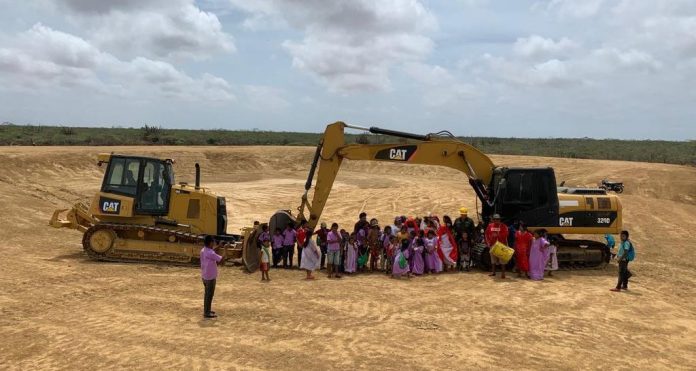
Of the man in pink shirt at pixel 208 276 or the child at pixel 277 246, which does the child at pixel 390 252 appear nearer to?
the child at pixel 277 246

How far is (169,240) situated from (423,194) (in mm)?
16548

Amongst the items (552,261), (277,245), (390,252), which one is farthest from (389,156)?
(552,261)

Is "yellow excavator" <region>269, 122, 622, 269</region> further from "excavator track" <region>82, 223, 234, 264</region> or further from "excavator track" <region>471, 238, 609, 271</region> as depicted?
"excavator track" <region>82, 223, 234, 264</region>

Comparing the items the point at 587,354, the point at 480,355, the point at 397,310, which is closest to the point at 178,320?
the point at 397,310

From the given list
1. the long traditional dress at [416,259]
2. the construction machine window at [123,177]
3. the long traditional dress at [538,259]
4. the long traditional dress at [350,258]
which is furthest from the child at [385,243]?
the construction machine window at [123,177]

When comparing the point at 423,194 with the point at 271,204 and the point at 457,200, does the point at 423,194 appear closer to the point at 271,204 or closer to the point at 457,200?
the point at 457,200

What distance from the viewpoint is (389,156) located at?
14.1 meters

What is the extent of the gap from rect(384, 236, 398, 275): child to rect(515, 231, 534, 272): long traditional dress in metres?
3.09

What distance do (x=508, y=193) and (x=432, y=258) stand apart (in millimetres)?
2924

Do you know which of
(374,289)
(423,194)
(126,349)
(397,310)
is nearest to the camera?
(126,349)

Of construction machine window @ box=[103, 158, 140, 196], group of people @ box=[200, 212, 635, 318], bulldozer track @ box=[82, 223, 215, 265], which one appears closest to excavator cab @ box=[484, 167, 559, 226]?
group of people @ box=[200, 212, 635, 318]

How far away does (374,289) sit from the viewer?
11.7 m

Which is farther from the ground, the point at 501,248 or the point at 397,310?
the point at 501,248

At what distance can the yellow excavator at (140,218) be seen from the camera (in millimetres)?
13305
